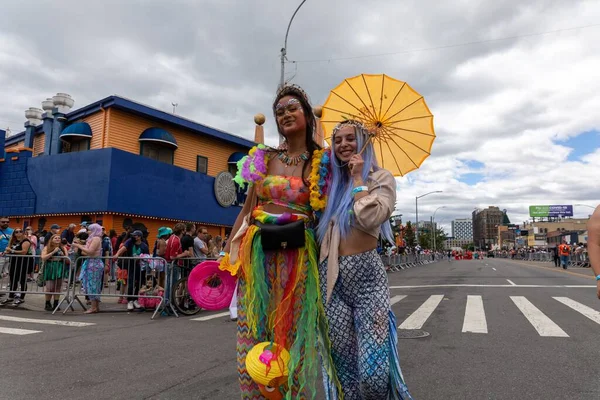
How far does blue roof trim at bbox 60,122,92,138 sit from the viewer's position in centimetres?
1705

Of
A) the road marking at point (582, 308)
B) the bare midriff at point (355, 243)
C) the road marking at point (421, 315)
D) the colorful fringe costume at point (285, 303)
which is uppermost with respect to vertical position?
the bare midriff at point (355, 243)

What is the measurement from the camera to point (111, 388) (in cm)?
366

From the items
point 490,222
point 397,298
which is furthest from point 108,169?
point 490,222

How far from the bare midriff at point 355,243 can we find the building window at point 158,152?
17493 mm

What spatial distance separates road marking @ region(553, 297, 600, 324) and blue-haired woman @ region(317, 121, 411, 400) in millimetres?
6476

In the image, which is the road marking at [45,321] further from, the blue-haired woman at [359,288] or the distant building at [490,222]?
the distant building at [490,222]

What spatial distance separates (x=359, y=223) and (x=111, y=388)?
9.53 feet

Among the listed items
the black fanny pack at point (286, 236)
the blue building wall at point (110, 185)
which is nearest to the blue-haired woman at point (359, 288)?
the black fanny pack at point (286, 236)

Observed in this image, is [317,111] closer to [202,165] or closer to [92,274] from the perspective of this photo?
[92,274]

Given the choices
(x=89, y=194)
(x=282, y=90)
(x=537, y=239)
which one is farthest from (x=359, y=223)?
(x=537, y=239)

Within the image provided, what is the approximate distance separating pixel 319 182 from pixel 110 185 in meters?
15.1

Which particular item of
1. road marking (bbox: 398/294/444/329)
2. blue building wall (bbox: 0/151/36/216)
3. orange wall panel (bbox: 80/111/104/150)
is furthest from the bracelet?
Result: blue building wall (bbox: 0/151/36/216)

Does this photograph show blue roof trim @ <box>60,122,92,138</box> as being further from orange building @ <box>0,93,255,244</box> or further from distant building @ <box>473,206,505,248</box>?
distant building @ <box>473,206,505,248</box>

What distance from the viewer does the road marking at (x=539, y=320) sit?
19.6 feet
